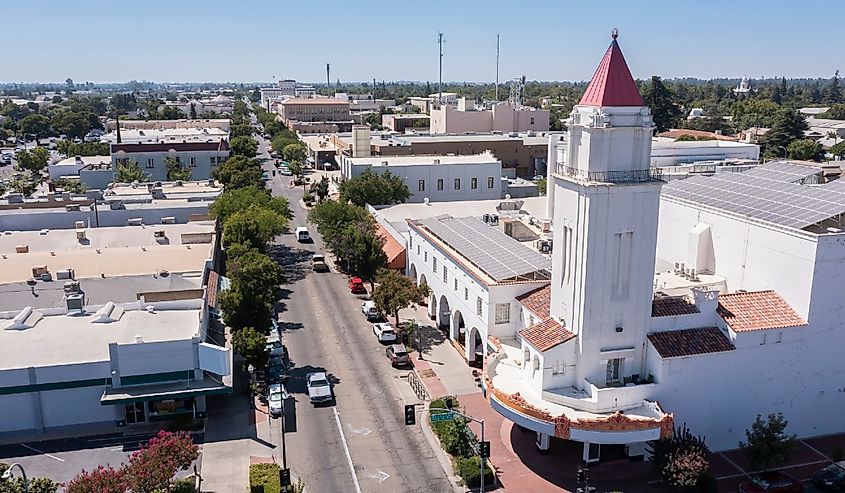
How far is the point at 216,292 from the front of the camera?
51.2 m

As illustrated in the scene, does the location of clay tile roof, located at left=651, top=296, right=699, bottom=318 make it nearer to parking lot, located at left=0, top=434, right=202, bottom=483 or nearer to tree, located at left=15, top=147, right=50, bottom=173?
parking lot, located at left=0, top=434, right=202, bottom=483

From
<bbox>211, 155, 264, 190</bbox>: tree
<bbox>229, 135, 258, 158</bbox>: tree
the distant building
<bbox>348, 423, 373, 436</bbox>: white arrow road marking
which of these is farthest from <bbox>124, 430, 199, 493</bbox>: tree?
the distant building

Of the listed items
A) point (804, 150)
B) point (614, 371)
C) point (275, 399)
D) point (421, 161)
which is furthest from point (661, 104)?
point (275, 399)

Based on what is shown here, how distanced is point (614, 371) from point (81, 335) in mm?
29863

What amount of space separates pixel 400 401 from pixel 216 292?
679 inches

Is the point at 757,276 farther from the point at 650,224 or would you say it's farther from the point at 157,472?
the point at 157,472

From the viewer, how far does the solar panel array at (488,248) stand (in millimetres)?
44519

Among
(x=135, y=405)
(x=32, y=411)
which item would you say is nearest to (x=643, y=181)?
(x=135, y=405)

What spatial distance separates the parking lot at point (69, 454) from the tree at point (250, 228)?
2378 cm

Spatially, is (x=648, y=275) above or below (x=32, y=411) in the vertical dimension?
above

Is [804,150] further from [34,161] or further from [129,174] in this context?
[34,161]

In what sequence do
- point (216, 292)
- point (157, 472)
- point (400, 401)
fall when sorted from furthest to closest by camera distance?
point (216, 292) → point (400, 401) → point (157, 472)

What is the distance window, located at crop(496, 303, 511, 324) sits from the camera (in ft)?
140

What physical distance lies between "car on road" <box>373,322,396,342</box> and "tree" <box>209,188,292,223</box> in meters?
23.0
